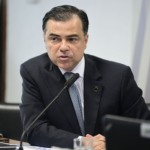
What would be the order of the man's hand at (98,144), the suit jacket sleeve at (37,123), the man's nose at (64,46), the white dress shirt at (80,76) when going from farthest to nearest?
the white dress shirt at (80,76) < the man's nose at (64,46) < the suit jacket sleeve at (37,123) < the man's hand at (98,144)

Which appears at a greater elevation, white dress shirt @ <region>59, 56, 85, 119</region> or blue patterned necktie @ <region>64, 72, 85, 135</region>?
white dress shirt @ <region>59, 56, 85, 119</region>

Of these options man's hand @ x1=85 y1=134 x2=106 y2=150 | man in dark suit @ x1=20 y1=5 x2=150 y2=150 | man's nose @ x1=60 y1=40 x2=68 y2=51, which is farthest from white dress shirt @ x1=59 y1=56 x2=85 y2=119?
man's hand @ x1=85 y1=134 x2=106 y2=150

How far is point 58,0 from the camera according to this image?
294cm

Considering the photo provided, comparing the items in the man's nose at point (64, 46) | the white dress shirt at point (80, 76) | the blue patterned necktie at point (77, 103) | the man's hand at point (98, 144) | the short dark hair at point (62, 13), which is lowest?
the man's hand at point (98, 144)

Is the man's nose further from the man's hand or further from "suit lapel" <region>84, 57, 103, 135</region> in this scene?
the man's hand

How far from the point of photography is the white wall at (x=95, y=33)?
2709 millimetres

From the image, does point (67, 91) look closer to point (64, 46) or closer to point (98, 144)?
point (64, 46)

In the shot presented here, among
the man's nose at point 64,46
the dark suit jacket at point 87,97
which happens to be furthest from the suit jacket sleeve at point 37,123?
the man's nose at point 64,46

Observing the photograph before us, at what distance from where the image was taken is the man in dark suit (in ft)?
6.51

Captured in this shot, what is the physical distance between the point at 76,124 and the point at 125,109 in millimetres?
308

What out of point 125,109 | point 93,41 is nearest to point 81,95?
point 125,109

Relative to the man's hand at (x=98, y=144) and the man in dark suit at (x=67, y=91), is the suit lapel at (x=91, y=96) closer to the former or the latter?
the man in dark suit at (x=67, y=91)

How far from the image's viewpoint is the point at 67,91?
2.04m

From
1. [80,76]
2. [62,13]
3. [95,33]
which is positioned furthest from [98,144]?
[95,33]
